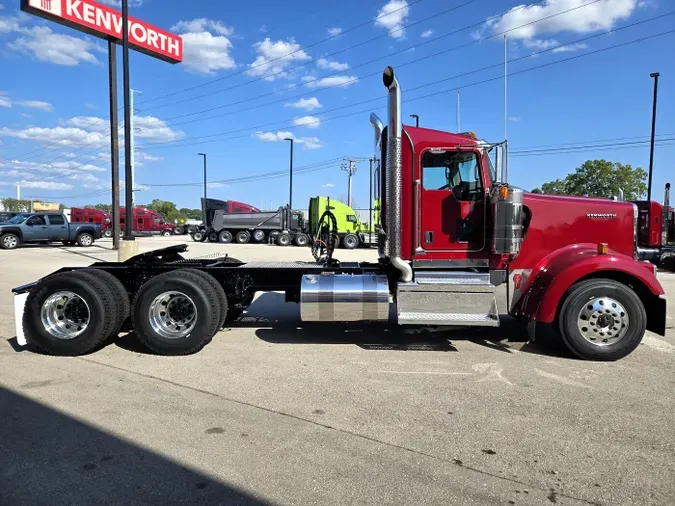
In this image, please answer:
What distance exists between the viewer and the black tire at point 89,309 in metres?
5.62

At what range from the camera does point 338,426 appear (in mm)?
3723

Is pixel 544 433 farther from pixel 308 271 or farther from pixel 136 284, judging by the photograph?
pixel 136 284

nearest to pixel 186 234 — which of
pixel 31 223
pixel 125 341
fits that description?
pixel 31 223

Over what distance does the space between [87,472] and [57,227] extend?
2649 cm

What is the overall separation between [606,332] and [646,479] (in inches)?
108

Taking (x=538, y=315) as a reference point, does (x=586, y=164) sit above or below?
above

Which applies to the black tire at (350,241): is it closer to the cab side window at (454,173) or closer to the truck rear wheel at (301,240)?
the truck rear wheel at (301,240)

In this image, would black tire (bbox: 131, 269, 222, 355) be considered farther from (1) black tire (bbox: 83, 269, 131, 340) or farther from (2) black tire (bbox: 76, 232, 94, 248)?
(2) black tire (bbox: 76, 232, 94, 248)

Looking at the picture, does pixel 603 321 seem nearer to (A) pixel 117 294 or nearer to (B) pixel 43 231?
(A) pixel 117 294

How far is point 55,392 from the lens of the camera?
14.6ft

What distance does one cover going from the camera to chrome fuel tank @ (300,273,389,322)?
586cm

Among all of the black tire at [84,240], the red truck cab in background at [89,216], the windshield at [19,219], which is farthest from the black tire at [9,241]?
the red truck cab in background at [89,216]

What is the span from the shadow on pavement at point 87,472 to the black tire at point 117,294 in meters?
2.16

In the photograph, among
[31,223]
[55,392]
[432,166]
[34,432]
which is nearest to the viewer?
[34,432]
